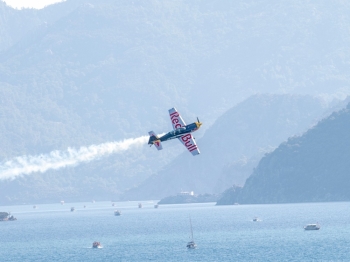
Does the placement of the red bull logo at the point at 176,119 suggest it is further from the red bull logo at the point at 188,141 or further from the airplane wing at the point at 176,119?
the red bull logo at the point at 188,141

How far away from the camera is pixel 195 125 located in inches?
6791

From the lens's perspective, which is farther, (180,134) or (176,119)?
(176,119)

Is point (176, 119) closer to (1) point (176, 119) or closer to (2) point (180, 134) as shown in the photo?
(1) point (176, 119)

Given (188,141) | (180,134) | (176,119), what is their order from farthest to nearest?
→ (188,141) → (176,119) → (180,134)

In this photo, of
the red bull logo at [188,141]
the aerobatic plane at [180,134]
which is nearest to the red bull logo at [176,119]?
the aerobatic plane at [180,134]

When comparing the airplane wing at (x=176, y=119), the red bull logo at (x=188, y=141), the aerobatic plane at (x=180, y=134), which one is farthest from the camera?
the red bull logo at (x=188, y=141)

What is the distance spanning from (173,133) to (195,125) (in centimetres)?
431

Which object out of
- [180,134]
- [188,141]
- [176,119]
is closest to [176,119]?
[176,119]

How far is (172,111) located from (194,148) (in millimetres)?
7251

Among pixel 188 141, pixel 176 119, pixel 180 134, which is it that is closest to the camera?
pixel 180 134

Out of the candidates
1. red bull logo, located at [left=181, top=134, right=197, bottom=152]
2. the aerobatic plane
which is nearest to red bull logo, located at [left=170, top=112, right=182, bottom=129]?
the aerobatic plane

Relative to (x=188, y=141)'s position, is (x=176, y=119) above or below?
above

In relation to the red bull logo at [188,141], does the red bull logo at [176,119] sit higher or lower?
higher

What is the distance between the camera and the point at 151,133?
179 m
